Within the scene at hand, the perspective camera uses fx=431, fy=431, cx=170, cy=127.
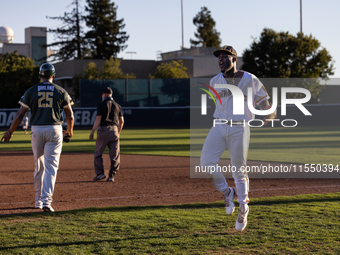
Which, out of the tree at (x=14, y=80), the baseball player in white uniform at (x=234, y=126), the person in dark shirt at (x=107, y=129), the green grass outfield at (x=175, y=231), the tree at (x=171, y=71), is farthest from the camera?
the tree at (x=171, y=71)

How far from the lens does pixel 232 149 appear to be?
5289 mm

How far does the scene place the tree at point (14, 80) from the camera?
49.5 meters

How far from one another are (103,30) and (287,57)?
31.0 metres

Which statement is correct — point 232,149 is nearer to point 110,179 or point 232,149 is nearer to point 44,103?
point 44,103

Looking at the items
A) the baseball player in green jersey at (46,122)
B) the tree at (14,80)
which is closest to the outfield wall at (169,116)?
the tree at (14,80)

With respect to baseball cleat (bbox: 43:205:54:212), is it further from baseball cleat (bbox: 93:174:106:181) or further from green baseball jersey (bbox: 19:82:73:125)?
baseball cleat (bbox: 93:174:106:181)

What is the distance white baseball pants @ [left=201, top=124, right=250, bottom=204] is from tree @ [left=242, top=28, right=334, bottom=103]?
150 feet

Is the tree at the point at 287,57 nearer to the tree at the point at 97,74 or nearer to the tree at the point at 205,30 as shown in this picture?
the tree at the point at 97,74

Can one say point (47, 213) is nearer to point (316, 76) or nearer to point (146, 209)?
point (146, 209)

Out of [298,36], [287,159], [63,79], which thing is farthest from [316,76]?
[287,159]

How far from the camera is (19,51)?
71.3 meters

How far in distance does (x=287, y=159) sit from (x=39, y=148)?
927 cm

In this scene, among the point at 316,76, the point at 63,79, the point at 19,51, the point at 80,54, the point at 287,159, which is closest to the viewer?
the point at 287,159

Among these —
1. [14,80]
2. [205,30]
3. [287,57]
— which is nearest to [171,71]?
[287,57]
